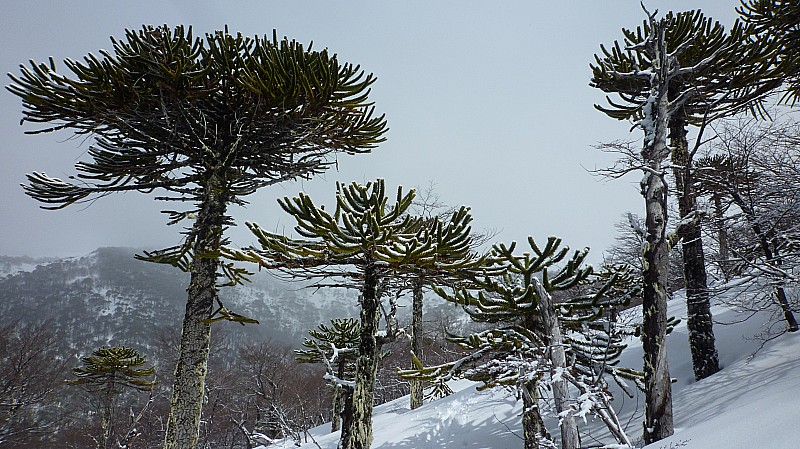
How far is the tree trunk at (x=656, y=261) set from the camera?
4422mm

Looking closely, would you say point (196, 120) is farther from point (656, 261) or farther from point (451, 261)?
point (656, 261)

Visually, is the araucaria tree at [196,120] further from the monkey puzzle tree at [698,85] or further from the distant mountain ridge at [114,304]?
the distant mountain ridge at [114,304]

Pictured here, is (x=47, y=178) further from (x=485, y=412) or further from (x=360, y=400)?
(x=485, y=412)

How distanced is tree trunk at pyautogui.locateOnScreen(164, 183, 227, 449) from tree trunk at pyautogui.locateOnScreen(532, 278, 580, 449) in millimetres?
4654

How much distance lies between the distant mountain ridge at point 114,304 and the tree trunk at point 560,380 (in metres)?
53.7

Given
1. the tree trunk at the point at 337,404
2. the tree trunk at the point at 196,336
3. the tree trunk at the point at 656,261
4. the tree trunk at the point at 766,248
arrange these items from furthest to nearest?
the tree trunk at the point at 337,404 < the tree trunk at the point at 766,248 < the tree trunk at the point at 196,336 < the tree trunk at the point at 656,261

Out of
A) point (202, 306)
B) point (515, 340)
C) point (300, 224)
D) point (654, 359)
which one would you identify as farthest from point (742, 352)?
point (202, 306)

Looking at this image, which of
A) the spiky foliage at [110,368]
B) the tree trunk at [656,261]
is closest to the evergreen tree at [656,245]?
the tree trunk at [656,261]

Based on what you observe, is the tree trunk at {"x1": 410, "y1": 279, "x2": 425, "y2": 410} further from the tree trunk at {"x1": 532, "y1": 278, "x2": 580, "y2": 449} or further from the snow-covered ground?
the tree trunk at {"x1": 532, "y1": 278, "x2": 580, "y2": 449}

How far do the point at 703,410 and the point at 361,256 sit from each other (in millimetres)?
5144

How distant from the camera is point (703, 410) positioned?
186 inches

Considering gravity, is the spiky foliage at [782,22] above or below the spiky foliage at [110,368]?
above

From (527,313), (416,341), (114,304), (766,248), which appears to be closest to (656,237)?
(527,313)

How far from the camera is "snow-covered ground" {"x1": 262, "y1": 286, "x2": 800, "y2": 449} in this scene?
101 inches
